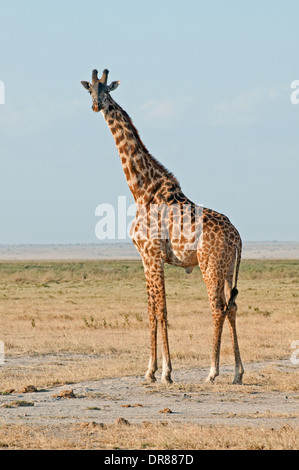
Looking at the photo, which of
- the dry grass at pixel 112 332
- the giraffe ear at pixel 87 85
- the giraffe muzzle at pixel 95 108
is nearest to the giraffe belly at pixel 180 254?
the dry grass at pixel 112 332

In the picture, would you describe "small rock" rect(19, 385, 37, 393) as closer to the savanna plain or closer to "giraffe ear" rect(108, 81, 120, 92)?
the savanna plain

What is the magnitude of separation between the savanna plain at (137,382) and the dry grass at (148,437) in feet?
0.04

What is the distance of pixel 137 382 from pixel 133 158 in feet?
11.9

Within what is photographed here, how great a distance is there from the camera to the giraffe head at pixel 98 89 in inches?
514

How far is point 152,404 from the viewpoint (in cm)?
1089

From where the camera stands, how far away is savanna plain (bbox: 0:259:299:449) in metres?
8.59

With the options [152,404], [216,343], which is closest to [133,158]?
[216,343]

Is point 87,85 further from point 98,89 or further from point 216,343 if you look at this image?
point 216,343

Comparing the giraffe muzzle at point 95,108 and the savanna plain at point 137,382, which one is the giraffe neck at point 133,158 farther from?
the savanna plain at point 137,382

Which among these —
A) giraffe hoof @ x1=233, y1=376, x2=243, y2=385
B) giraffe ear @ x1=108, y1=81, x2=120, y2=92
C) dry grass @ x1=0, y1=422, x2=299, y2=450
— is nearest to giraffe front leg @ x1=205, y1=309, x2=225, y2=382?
giraffe hoof @ x1=233, y1=376, x2=243, y2=385

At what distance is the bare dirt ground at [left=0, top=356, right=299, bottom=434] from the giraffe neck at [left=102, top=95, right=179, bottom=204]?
3.12 m

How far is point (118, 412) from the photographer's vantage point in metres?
10.3

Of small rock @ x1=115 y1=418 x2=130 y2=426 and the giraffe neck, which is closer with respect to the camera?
small rock @ x1=115 y1=418 x2=130 y2=426
